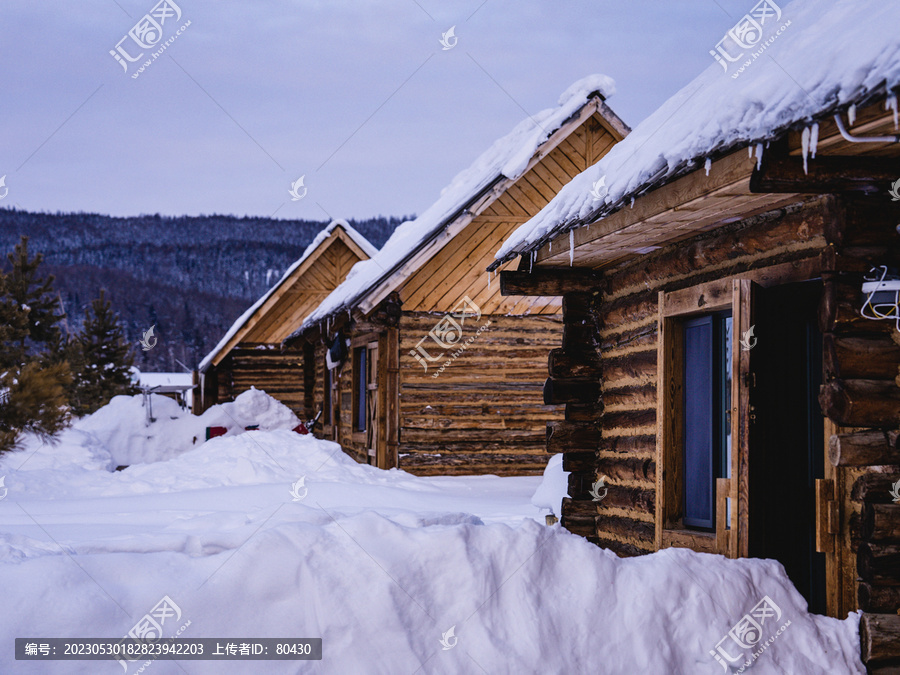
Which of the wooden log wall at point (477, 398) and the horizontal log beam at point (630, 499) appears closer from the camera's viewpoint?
the horizontal log beam at point (630, 499)

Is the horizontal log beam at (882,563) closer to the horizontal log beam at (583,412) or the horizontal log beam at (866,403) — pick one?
the horizontal log beam at (866,403)

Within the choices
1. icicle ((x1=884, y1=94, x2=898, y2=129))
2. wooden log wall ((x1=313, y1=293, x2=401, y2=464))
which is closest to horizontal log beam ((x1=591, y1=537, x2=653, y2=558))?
icicle ((x1=884, y1=94, x2=898, y2=129))

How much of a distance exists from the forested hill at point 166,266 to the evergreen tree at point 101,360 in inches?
2019

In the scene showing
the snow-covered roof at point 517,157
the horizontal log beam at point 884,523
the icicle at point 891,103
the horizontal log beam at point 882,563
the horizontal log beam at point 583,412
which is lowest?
the horizontal log beam at point 882,563

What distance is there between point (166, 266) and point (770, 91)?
393ft

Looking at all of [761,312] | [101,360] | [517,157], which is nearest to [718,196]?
[761,312]

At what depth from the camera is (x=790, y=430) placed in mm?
5445

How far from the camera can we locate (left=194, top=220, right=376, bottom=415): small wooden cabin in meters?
23.3

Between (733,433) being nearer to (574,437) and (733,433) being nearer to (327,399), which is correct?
(574,437)

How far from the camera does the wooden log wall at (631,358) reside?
5.32m

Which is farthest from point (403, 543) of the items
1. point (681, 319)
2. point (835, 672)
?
point (681, 319)

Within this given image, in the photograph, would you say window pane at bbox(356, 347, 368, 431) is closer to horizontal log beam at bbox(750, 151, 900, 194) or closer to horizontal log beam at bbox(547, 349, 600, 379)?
horizontal log beam at bbox(547, 349, 600, 379)

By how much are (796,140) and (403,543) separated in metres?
3.03

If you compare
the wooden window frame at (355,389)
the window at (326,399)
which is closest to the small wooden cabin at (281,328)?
the window at (326,399)
